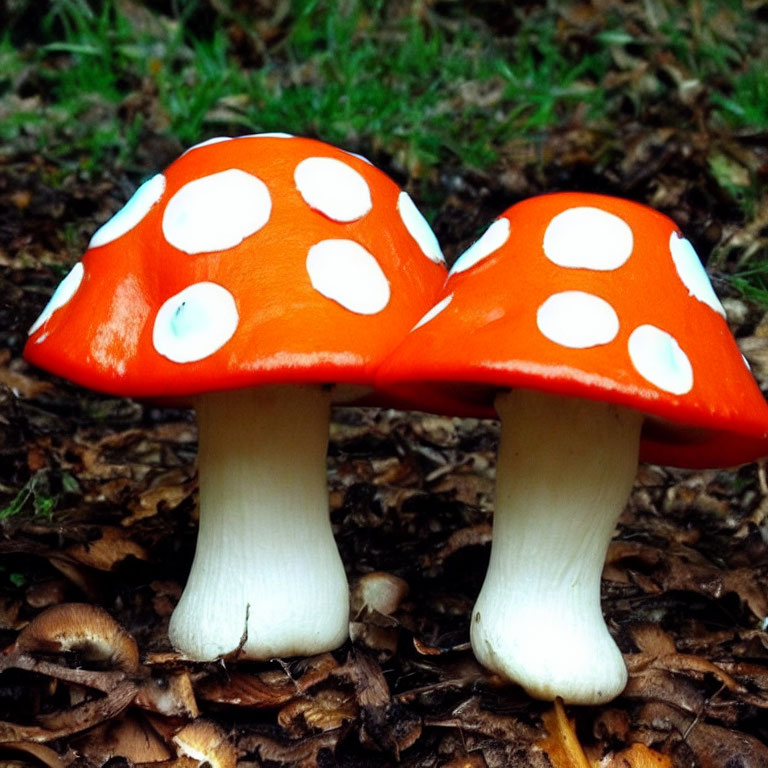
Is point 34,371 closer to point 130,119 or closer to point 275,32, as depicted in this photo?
point 130,119

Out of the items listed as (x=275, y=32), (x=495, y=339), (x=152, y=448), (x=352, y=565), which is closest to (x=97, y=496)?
(x=152, y=448)

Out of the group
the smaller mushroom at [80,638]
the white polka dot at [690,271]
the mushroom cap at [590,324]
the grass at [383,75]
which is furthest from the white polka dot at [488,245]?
the grass at [383,75]

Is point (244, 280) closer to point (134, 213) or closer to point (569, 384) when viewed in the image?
point (134, 213)

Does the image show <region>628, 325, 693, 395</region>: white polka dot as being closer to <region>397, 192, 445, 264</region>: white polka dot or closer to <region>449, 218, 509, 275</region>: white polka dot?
<region>449, 218, 509, 275</region>: white polka dot

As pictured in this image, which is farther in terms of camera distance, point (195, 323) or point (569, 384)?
point (195, 323)

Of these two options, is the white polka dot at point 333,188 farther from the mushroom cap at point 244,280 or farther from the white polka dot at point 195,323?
the white polka dot at point 195,323

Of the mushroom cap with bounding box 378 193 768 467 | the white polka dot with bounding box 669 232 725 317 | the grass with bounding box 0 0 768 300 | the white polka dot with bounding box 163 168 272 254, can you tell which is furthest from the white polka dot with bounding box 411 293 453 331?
the grass with bounding box 0 0 768 300

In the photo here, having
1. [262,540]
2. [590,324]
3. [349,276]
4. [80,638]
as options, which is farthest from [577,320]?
[80,638]
